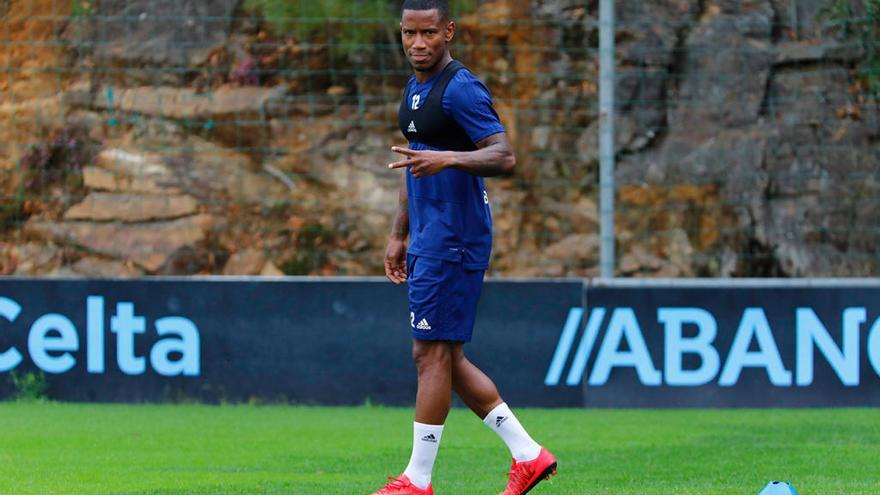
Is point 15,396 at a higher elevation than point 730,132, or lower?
lower

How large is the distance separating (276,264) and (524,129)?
2.57m

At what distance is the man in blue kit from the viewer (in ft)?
15.9

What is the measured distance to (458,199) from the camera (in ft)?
16.1

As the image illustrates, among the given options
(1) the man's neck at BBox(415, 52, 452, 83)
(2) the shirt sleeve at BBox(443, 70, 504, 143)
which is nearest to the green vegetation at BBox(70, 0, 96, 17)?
(1) the man's neck at BBox(415, 52, 452, 83)

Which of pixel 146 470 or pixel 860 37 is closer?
pixel 146 470

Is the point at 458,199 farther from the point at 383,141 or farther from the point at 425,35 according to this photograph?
the point at 383,141

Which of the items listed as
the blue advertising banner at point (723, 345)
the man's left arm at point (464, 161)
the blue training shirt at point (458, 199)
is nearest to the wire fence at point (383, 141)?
the blue advertising banner at point (723, 345)

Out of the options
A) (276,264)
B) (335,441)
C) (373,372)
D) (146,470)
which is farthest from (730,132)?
(146,470)

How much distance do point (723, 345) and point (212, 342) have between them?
3.24 m

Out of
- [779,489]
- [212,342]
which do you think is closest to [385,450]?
[212,342]

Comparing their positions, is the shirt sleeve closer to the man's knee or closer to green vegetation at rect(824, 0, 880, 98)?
the man's knee

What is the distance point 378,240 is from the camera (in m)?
13.2

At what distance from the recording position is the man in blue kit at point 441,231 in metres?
4.86

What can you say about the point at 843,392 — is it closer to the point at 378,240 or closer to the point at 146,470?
the point at 146,470
